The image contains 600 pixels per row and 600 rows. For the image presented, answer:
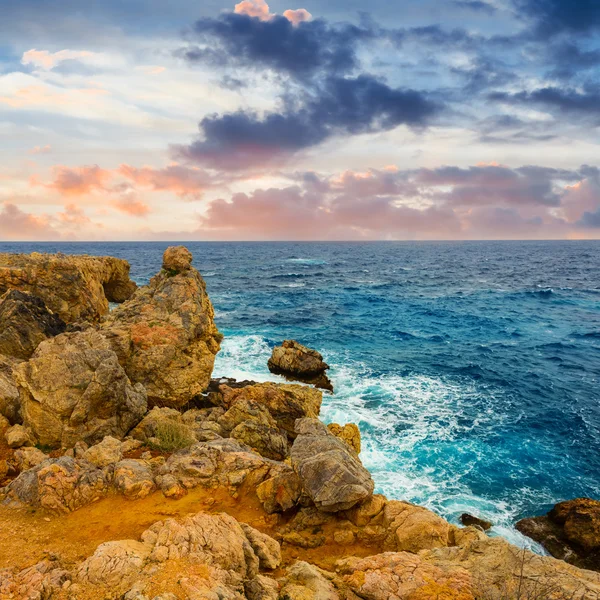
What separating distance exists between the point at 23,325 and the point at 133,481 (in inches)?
718

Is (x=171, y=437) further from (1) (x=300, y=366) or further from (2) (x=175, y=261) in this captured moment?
(1) (x=300, y=366)

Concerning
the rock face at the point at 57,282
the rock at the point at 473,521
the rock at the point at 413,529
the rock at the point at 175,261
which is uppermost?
the rock at the point at 175,261

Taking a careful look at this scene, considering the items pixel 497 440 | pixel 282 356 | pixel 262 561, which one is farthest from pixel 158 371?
pixel 497 440

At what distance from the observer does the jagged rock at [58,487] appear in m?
11.3

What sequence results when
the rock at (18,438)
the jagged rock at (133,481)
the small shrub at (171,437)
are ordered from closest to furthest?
the jagged rock at (133,481) < the rock at (18,438) < the small shrub at (171,437)

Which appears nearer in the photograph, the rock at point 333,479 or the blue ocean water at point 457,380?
the rock at point 333,479

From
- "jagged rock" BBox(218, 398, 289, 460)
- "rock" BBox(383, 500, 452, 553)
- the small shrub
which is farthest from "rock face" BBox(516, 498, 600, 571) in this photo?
the small shrub

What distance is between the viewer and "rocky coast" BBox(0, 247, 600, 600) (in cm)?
745

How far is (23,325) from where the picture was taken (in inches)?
970

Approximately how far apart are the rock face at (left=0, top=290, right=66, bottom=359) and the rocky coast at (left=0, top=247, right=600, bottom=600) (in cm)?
12

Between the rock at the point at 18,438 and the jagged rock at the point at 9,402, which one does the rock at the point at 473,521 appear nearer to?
the rock at the point at 18,438

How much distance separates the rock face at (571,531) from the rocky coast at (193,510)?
2.5 inches

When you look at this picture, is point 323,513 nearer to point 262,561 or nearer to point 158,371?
point 262,561

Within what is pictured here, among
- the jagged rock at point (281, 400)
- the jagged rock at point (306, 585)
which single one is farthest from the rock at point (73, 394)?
the jagged rock at point (306, 585)
